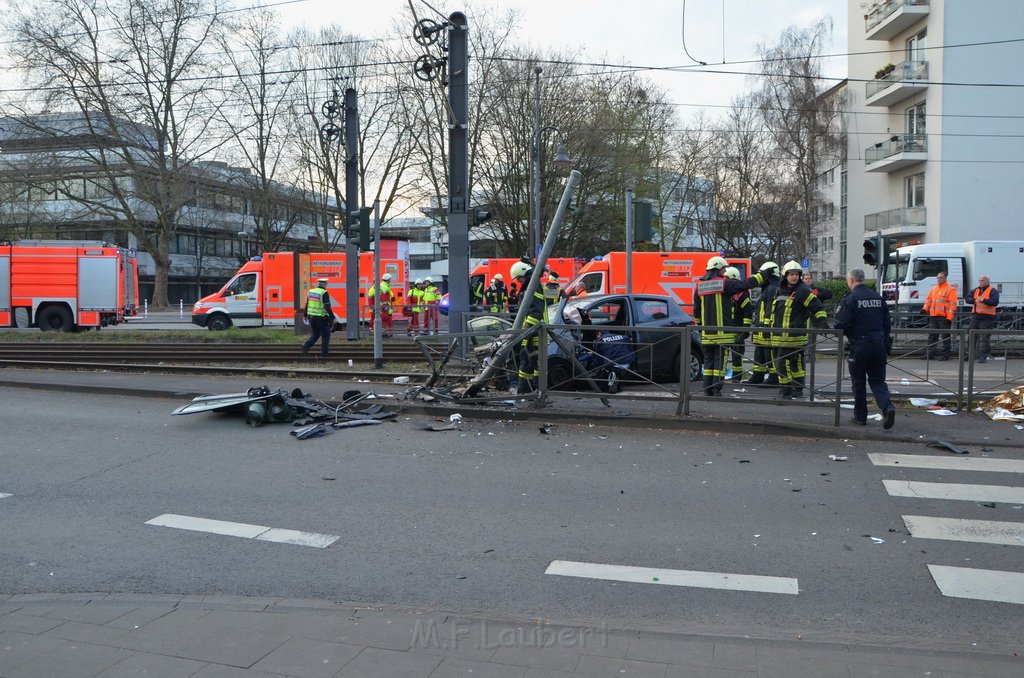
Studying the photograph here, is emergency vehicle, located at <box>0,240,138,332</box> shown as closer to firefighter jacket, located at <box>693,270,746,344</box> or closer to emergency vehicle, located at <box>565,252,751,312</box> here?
emergency vehicle, located at <box>565,252,751,312</box>

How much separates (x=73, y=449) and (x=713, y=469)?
22.2 ft

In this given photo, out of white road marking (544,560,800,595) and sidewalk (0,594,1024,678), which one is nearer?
sidewalk (0,594,1024,678)

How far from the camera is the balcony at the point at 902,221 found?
3772 cm

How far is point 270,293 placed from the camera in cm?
2755

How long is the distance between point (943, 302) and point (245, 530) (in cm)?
1835

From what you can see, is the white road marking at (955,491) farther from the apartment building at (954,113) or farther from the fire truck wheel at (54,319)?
the apartment building at (954,113)

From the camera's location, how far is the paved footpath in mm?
3854

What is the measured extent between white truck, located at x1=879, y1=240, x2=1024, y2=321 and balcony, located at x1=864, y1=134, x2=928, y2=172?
39.1 feet

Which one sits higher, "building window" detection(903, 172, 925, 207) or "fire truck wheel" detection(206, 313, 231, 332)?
"building window" detection(903, 172, 925, 207)

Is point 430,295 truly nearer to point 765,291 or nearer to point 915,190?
point 765,291

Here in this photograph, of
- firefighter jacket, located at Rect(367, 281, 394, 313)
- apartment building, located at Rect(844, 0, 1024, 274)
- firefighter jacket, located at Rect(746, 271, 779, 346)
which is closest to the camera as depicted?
firefighter jacket, located at Rect(746, 271, 779, 346)

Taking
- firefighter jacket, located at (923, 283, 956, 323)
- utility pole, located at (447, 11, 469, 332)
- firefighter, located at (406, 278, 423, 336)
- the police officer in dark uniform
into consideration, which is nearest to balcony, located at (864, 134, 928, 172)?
firefighter jacket, located at (923, 283, 956, 323)

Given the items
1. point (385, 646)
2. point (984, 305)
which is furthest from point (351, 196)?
point (385, 646)

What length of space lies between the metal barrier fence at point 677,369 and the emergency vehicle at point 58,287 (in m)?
19.6
